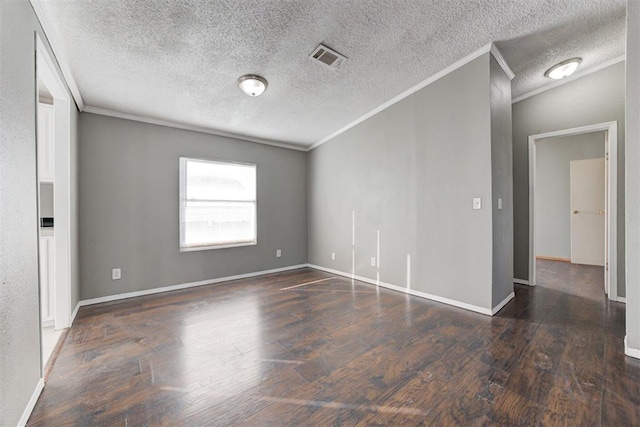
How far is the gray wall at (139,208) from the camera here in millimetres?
3115

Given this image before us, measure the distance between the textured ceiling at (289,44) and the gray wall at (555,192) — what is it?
2632mm

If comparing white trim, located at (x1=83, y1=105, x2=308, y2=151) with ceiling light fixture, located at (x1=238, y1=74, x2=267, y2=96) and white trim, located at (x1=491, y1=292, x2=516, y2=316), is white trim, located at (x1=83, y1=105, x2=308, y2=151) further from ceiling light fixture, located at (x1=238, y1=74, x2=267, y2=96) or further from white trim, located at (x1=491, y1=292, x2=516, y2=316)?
white trim, located at (x1=491, y1=292, x2=516, y2=316)

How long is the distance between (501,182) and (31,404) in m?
4.07

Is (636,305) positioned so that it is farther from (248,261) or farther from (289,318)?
(248,261)

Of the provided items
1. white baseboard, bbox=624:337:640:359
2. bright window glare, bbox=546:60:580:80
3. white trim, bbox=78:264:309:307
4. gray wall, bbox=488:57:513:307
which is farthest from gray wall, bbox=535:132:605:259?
white trim, bbox=78:264:309:307

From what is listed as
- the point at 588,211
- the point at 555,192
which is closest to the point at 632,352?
the point at 588,211

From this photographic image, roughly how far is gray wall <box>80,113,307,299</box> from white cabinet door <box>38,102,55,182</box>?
0.54 m

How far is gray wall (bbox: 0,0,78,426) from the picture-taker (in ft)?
3.92

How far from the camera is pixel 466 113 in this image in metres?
2.87

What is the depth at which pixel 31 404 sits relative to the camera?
4.72 ft

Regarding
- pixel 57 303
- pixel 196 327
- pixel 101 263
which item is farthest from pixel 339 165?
pixel 57 303

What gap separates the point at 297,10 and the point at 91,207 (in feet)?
10.1

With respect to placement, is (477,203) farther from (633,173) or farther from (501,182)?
(633,173)

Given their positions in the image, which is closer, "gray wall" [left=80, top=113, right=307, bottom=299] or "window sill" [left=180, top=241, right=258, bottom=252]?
"gray wall" [left=80, top=113, right=307, bottom=299]
